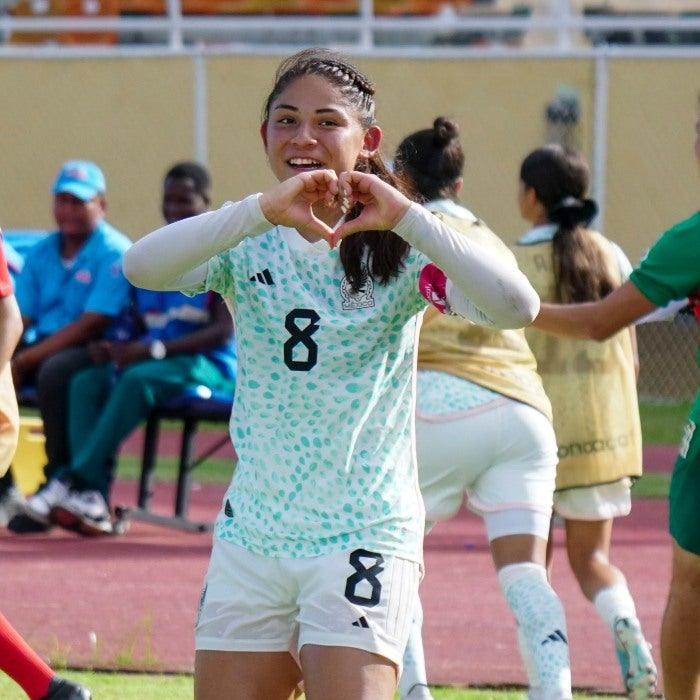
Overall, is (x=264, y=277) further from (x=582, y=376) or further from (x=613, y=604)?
(x=582, y=376)

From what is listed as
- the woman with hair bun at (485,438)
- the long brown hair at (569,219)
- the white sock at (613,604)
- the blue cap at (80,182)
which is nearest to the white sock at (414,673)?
the woman with hair bun at (485,438)

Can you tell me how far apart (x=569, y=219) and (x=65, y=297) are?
4364 millimetres

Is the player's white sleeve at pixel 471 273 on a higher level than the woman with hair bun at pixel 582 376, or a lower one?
higher

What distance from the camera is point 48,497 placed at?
8977 mm

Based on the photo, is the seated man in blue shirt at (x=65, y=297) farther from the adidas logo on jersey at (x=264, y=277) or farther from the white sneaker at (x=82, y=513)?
the adidas logo on jersey at (x=264, y=277)

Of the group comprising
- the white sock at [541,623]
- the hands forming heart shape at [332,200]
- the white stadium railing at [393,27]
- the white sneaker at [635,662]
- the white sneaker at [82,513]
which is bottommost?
the white sneaker at [82,513]

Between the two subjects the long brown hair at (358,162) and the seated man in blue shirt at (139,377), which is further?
the seated man in blue shirt at (139,377)

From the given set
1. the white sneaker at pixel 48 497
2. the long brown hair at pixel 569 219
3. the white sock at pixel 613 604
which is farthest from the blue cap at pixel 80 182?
the white sock at pixel 613 604

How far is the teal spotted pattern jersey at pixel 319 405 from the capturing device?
11.6ft

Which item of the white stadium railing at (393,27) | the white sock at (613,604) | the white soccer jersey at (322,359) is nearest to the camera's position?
the white soccer jersey at (322,359)

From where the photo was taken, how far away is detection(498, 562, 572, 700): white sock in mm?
4973

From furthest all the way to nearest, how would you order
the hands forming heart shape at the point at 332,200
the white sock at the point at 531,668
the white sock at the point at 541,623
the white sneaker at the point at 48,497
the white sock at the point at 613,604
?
the white sneaker at the point at 48,497 → the white sock at the point at 613,604 → the white sock at the point at 531,668 → the white sock at the point at 541,623 → the hands forming heart shape at the point at 332,200

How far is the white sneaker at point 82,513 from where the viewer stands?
896 centimetres

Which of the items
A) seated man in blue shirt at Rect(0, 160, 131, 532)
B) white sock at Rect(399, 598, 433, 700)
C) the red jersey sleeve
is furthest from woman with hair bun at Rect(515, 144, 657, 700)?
seated man in blue shirt at Rect(0, 160, 131, 532)
